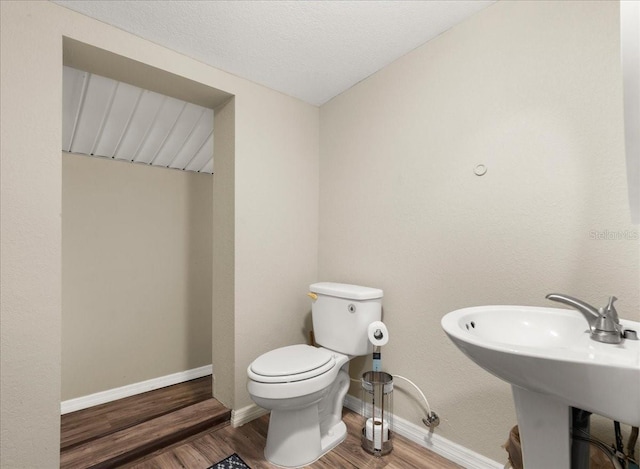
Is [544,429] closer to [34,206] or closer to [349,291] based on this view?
[349,291]

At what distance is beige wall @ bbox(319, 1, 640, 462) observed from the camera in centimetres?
119

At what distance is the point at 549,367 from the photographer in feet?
2.19

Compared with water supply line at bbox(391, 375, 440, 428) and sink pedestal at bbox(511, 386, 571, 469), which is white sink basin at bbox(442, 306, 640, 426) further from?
water supply line at bbox(391, 375, 440, 428)

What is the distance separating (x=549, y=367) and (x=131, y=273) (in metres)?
2.64

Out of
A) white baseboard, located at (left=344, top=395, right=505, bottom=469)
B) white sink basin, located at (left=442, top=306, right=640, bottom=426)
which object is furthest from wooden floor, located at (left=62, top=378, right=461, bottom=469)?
white sink basin, located at (left=442, top=306, right=640, bottom=426)

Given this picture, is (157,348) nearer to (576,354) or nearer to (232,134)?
(232,134)

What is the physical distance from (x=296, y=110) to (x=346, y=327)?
1.57 metres

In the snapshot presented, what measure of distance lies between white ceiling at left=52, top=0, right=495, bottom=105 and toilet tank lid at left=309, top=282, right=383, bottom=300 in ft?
4.48

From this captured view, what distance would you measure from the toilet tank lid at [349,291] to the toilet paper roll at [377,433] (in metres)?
0.66

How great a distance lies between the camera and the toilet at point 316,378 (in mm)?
1502

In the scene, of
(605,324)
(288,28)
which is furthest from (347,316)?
(288,28)

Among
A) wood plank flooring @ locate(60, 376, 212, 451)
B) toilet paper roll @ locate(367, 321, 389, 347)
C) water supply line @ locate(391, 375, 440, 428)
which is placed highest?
toilet paper roll @ locate(367, 321, 389, 347)

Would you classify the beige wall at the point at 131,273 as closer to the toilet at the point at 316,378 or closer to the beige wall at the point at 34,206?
the beige wall at the point at 34,206

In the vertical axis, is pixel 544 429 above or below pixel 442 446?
above
